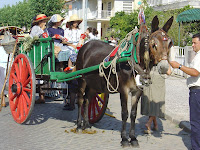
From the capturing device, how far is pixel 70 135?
696 cm

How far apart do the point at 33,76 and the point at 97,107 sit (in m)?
1.80

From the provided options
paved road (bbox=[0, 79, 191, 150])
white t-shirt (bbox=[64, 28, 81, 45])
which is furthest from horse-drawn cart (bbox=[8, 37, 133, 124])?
white t-shirt (bbox=[64, 28, 81, 45])

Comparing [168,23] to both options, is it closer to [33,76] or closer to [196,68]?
[196,68]

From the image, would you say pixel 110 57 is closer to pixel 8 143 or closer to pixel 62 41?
pixel 62 41

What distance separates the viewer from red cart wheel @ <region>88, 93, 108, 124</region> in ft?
25.7

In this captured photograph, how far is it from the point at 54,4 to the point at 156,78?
88.0 ft

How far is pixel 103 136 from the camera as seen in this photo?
6.87 metres

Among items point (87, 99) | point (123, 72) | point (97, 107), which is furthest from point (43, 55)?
point (123, 72)

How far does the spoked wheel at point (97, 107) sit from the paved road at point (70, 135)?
20 cm

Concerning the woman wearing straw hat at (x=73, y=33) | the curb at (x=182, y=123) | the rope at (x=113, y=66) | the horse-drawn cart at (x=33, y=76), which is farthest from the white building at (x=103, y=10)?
the rope at (x=113, y=66)

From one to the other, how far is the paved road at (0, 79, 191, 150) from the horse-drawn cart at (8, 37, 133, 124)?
1.13ft

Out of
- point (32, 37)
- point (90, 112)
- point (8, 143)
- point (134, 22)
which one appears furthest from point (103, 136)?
point (134, 22)

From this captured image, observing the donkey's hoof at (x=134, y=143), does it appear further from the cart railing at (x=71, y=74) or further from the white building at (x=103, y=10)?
the white building at (x=103, y=10)

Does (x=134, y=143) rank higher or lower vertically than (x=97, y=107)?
lower
